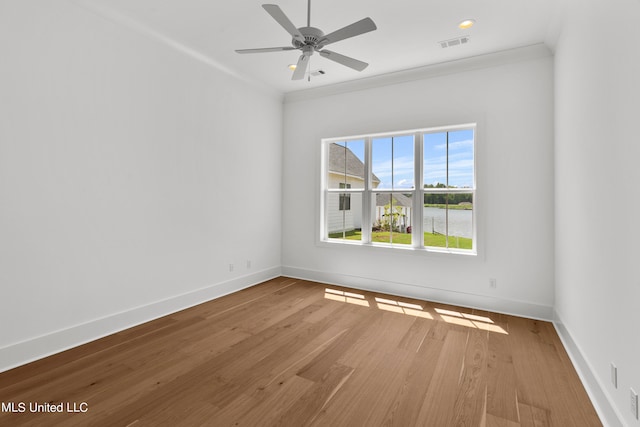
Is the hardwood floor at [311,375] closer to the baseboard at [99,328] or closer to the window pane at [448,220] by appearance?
the baseboard at [99,328]

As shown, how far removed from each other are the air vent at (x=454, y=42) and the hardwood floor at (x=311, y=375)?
3026mm

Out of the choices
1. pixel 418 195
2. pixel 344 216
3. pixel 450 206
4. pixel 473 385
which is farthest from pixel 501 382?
→ pixel 344 216

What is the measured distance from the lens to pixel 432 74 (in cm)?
402

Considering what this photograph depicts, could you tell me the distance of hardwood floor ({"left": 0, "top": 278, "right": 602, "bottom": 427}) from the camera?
185 cm

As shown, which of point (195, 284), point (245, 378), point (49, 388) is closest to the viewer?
point (49, 388)

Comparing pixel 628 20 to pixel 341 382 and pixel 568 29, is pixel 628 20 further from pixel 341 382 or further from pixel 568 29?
pixel 341 382

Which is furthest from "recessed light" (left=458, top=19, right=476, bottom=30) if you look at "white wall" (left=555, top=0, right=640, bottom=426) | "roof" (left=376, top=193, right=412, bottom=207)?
"roof" (left=376, top=193, right=412, bottom=207)

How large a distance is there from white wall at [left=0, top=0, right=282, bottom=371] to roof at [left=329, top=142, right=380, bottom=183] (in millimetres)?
1500

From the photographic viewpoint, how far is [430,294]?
407 cm

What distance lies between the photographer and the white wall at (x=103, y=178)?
7.87 feet

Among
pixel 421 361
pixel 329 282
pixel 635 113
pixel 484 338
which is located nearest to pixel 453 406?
pixel 421 361

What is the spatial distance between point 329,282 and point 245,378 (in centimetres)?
270

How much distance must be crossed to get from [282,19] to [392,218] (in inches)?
121

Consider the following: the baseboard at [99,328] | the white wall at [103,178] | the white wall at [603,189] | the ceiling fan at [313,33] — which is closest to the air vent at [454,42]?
the white wall at [603,189]
